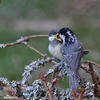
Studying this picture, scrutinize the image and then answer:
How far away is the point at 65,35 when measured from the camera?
49.1 inches

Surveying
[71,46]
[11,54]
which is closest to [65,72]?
[71,46]

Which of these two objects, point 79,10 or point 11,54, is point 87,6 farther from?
point 11,54

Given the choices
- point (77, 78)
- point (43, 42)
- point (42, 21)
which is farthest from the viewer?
point (42, 21)

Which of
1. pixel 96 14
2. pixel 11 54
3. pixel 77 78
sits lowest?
pixel 77 78

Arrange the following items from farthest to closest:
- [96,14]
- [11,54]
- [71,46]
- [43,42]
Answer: [96,14]
[43,42]
[11,54]
[71,46]

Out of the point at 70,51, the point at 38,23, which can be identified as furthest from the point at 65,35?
the point at 38,23

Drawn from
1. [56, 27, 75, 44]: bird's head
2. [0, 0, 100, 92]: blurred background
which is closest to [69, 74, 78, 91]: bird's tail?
[56, 27, 75, 44]: bird's head

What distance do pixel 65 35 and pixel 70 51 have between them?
3.5 inches

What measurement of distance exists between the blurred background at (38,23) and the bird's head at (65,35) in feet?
5.56

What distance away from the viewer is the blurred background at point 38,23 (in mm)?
3246

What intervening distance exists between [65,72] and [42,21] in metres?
3.32

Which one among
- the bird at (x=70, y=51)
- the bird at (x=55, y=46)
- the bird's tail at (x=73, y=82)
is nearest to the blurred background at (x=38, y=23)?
the bird at (x=55, y=46)

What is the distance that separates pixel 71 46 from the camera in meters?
Result: 1.34

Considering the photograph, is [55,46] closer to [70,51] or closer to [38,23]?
[70,51]
